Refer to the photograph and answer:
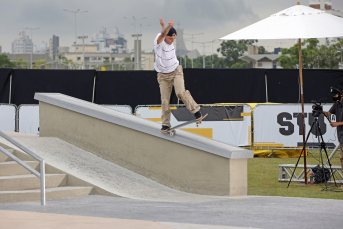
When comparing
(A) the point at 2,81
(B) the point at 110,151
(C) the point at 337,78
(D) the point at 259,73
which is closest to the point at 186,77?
(D) the point at 259,73

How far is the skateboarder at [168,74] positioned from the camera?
28.4 ft

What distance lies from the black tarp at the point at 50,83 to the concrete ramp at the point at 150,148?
1067cm

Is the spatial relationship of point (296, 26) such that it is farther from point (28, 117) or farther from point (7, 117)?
point (7, 117)

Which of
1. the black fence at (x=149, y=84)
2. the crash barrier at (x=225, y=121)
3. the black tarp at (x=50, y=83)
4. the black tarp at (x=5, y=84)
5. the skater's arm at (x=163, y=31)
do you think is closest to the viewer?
the skater's arm at (x=163, y=31)

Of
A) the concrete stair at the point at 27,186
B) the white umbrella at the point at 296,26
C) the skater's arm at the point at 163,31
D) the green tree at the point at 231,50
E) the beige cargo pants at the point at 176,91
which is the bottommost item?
the concrete stair at the point at 27,186

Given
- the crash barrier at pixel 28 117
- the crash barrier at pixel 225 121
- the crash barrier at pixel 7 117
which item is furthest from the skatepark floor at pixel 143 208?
the crash barrier at pixel 7 117

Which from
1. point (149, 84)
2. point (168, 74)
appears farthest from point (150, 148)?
point (149, 84)

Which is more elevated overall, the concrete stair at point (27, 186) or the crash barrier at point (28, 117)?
the crash barrier at point (28, 117)

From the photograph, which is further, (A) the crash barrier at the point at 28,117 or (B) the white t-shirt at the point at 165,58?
(A) the crash barrier at the point at 28,117

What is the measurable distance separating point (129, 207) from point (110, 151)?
270 centimetres

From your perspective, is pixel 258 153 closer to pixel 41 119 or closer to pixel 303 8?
pixel 303 8

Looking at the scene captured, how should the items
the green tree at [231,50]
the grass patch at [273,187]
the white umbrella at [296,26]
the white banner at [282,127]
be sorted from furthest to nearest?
the green tree at [231,50]
the white banner at [282,127]
the white umbrella at [296,26]
the grass patch at [273,187]

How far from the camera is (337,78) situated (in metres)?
20.8

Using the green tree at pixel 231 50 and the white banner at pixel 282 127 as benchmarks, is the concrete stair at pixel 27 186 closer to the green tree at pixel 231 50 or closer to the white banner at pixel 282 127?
the white banner at pixel 282 127
